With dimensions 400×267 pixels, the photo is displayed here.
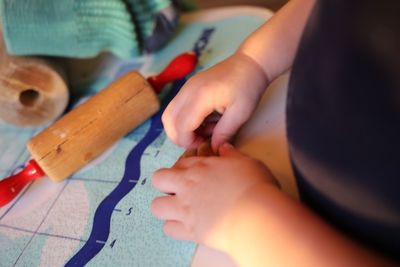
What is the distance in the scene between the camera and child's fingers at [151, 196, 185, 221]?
351 mm

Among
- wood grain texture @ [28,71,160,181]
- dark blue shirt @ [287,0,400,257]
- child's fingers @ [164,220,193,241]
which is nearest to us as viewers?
dark blue shirt @ [287,0,400,257]

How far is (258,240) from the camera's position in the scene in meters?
0.30

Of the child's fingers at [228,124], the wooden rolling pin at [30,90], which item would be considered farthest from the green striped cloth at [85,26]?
the child's fingers at [228,124]

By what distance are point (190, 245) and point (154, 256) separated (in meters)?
0.03

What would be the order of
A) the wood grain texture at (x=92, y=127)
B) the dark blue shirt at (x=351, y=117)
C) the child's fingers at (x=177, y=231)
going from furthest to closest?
the wood grain texture at (x=92, y=127) < the child's fingers at (x=177, y=231) < the dark blue shirt at (x=351, y=117)

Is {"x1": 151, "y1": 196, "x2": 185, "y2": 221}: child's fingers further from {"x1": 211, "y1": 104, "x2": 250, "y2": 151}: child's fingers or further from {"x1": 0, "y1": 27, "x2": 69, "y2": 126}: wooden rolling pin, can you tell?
{"x1": 0, "y1": 27, "x2": 69, "y2": 126}: wooden rolling pin

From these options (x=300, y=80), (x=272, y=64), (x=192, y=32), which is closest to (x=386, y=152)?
(x=300, y=80)

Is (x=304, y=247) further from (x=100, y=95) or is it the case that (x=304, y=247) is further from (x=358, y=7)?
(x=100, y=95)

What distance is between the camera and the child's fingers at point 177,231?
0.34 meters

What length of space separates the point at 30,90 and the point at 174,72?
0.19 metres

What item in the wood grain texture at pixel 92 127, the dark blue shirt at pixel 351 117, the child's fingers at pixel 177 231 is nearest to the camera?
the dark blue shirt at pixel 351 117

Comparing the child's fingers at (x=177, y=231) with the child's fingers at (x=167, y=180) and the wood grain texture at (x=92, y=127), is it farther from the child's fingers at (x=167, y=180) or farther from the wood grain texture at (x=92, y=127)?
the wood grain texture at (x=92, y=127)

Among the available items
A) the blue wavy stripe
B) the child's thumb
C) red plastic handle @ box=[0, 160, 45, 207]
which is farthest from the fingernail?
red plastic handle @ box=[0, 160, 45, 207]

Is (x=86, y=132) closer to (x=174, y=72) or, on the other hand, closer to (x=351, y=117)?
(x=174, y=72)
